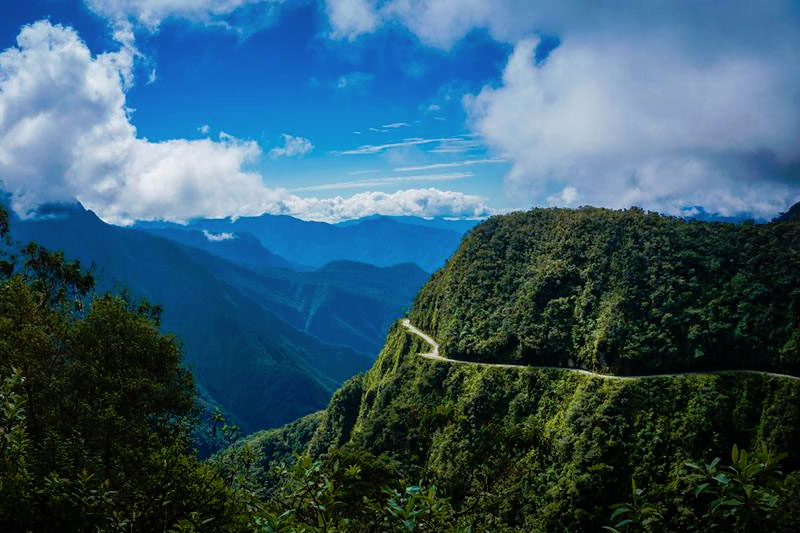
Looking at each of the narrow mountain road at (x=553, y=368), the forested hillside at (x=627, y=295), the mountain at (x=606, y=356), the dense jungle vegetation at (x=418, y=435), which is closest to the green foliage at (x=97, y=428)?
the dense jungle vegetation at (x=418, y=435)

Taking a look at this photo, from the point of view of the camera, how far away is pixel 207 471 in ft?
33.1

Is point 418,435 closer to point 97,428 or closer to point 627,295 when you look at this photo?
point 97,428

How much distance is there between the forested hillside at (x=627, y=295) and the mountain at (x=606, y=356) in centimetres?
21

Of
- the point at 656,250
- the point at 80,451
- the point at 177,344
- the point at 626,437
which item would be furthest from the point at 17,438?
the point at 656,250

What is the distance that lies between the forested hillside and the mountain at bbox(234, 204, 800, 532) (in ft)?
0.69

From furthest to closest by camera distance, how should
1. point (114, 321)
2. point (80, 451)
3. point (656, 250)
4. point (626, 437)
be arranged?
1. point (656, 250)
2. point (626, 437)
3. point (114, 321)
4. point (80, 451)

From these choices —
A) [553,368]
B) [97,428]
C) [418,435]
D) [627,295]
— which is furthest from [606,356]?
[97,428]

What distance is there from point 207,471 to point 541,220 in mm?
95540

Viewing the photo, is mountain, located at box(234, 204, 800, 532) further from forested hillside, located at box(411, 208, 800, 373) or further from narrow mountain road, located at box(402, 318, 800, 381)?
narrow mountain road, located at box(402, 318, 800, 381)

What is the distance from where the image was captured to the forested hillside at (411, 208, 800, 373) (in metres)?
61.3

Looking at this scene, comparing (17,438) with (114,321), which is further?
(114,321)

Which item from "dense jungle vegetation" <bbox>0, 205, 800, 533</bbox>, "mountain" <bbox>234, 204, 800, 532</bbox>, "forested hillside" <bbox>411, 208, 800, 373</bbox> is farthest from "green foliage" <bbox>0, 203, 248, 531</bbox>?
"forested hillside" <bbox>411, 208, 800, 373</bbox>

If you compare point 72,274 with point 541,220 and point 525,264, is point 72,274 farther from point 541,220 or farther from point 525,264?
point 541,220

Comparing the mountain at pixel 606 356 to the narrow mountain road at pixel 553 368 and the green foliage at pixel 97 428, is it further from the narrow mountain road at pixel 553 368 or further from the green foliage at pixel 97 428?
the green foliage at pixel 97 428
